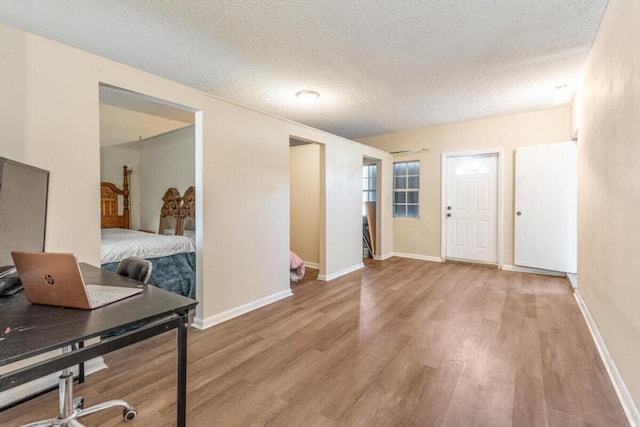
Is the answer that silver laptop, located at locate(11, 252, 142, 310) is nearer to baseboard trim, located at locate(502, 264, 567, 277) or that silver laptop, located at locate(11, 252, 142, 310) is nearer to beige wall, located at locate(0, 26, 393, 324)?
beige wall, located at locate(0, 26, 393, 324)

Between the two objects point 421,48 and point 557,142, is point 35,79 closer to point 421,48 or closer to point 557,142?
point 421,48

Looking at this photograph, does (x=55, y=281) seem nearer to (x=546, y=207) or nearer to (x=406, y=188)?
(x=546, y=207)

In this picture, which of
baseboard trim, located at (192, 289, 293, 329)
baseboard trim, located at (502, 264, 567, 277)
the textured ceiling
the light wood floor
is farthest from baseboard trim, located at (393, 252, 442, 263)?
baseboard trim, located at (192, 289, 293, 329)

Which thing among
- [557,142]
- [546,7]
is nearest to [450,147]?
[557,142]

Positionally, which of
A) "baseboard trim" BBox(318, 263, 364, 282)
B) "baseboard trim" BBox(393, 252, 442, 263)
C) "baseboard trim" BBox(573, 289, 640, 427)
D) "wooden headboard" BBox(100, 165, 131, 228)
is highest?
"wooden headboard" BBox(100, 165, 131, 228)

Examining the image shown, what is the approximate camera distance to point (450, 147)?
5387 mm

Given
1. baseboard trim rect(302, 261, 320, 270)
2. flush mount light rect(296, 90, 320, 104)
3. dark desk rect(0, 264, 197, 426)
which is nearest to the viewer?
dark desk rect(0, 264, 197, 426)

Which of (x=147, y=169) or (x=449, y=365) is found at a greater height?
(x=147, y=169)

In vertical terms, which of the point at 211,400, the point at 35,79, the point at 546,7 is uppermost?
the point at 546,7

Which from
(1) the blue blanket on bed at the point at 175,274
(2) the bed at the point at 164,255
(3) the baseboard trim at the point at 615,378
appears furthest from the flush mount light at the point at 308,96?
(3) the baseboard trim at the point at 615,378

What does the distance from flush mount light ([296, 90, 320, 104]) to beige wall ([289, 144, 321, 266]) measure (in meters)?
0.93

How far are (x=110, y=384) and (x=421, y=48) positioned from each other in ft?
11.7

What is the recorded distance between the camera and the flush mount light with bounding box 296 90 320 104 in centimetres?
382

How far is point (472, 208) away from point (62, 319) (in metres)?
5.62
